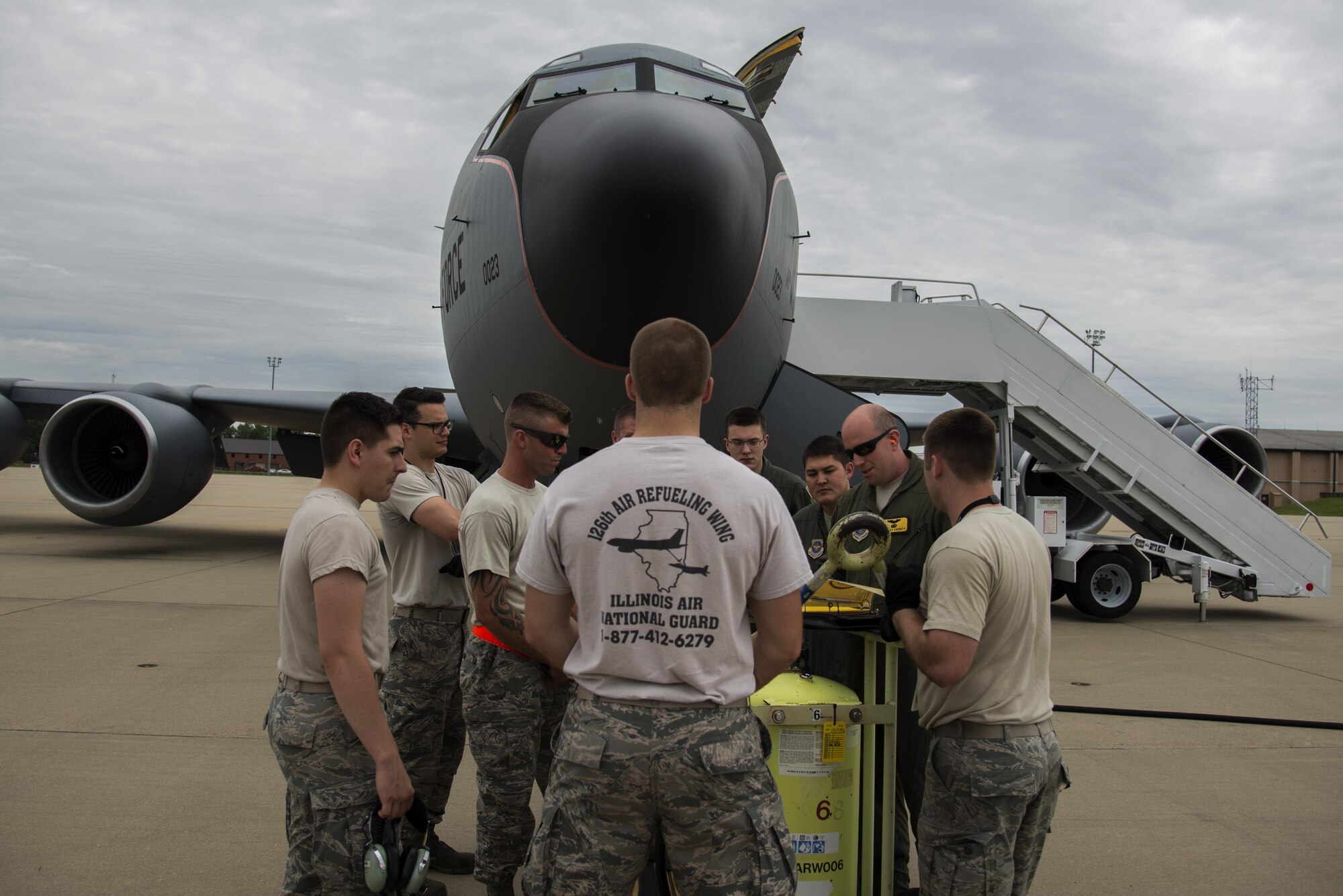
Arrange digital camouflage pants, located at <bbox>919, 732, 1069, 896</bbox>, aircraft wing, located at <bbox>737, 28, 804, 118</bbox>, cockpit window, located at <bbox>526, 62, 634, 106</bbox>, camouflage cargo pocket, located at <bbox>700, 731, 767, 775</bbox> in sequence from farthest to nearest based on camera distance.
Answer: aircraft wing, located at <bbox>737, 28, 804, 118</bbox> < cockpit window, located at <bbox>526, 62, 634, 106</bbox> < digital camouflage pants, located at <bbox>919, 732, 1069, 896</bbox> < camouflage cargo pocket, located at <bbox>700, 731, 767, 775</bbox>

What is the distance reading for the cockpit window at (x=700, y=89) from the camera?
5750 millimetres

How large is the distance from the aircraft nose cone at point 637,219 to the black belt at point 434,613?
2.05 meters

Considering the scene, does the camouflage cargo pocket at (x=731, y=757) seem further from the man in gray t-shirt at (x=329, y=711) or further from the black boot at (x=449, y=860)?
the black boot at (x=449, y=860)

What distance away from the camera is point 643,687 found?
194cm

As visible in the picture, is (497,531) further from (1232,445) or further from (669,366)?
(1232,445)

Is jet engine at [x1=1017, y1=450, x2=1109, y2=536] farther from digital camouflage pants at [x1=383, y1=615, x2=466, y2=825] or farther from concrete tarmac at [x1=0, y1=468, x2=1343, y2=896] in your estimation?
digital camouflage pants at [x1=383, y1=615, x2=466, y2=825]

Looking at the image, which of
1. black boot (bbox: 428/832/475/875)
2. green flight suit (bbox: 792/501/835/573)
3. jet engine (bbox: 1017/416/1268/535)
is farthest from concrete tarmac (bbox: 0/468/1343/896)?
jet engine (bbox: 1017/416/1268/535)

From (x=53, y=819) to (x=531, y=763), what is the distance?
7.16 ft

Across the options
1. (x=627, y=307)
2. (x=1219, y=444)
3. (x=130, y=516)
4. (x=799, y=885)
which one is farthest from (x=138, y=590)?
(x=1219, y=444)

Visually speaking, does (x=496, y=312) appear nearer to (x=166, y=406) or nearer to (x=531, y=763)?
(x=531, y=763)

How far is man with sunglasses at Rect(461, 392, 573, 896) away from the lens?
116 inches

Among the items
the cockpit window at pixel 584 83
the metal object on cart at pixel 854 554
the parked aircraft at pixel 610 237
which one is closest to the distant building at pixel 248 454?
the parked aircraft at pixel 610 237

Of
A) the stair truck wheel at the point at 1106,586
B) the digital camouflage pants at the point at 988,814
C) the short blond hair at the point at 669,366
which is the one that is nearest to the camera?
the short blond hair at the point at 669,366

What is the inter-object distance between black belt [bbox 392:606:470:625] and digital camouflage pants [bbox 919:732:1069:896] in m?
1.92
